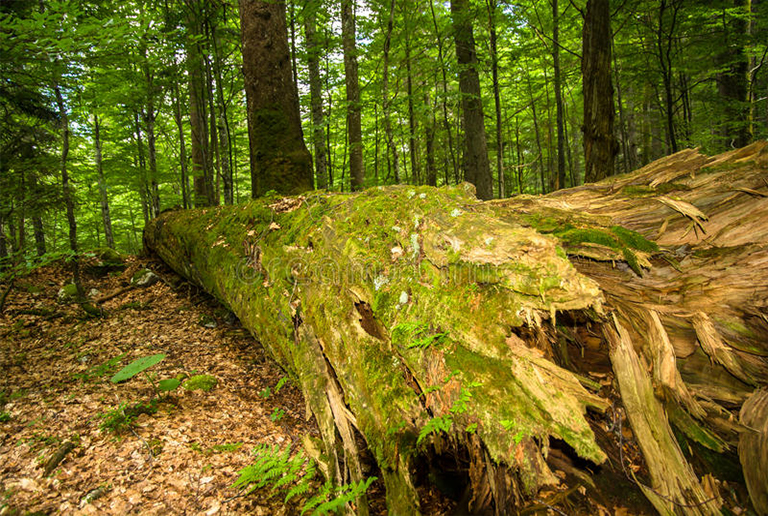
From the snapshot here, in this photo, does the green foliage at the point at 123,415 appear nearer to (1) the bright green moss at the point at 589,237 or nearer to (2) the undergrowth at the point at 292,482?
(2) the undergrowth at the point at 292,482

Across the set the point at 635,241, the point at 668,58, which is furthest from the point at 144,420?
the point at 668,58

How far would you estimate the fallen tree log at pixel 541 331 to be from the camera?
1525 millimetres

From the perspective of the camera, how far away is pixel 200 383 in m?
3.03

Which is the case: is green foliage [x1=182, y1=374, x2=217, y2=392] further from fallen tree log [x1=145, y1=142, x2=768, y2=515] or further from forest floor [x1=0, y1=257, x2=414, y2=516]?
fallen tree log [x1=145, y1=142, x2=768, y2=515]

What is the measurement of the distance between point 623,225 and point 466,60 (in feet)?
26.0

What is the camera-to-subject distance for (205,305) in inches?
190

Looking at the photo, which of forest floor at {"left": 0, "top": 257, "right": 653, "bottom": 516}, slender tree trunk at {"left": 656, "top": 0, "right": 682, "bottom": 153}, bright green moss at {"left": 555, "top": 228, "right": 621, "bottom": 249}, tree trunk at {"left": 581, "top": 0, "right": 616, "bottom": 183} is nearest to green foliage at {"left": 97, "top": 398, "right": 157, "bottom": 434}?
forest floor at {"left": 0, "top": 257, "right": 653, "bottom": 516}

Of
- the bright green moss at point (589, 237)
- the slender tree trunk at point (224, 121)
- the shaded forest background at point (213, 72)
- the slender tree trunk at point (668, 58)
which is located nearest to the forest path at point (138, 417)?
the shaded forest background at point (213, 72)

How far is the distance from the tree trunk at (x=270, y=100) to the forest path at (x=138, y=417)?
2.26 m

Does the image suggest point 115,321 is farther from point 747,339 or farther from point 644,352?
point 747,339

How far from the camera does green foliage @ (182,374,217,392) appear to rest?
297 cm

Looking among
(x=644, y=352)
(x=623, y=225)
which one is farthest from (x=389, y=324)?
(x=623, y=225)

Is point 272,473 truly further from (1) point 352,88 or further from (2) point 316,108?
(2) point 316,108

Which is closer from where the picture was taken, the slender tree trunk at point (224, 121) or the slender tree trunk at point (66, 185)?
the slender tree trunk at point (66, 185)
